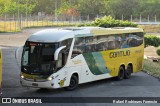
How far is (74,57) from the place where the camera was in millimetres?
18891

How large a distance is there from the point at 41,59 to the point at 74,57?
6.13ft

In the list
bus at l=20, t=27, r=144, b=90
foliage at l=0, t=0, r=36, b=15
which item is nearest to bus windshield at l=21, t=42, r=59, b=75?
bus at l=20, t=27, r=144, b=90

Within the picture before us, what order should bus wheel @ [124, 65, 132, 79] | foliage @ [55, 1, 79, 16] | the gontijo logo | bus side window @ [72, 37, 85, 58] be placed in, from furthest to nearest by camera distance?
→ foliage @ [55, 1, 79, 16] → bus wheel @ [124, 65, 132, 79] → the gontijo logo → bus side window @ [72, 37, 85, 58]

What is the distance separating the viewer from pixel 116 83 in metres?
21.6

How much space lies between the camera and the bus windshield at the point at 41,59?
57.8ft

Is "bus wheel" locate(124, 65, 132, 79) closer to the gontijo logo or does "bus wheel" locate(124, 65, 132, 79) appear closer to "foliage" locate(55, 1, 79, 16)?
the gontijo logo

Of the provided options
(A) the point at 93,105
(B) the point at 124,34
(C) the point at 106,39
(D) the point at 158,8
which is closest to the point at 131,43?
(B) the point at 124,34

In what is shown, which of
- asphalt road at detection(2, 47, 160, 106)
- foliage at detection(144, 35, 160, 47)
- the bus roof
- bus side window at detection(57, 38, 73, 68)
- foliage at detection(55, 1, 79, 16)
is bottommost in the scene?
asphalt road at detection(2, 47, 160, 106)

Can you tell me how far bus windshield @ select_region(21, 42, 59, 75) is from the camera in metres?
17.6

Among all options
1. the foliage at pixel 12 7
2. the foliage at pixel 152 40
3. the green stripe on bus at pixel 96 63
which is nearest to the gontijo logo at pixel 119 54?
the green stripe on bus at pixel 96 63

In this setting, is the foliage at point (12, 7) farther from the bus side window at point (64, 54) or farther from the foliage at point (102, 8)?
the bus side window at point (64, 54)

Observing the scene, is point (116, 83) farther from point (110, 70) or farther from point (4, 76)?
point (4, 76)

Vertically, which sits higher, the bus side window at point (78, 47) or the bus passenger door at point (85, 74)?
the bus side window at point (78, 47)

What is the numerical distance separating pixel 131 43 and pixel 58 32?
22.4 ft
